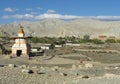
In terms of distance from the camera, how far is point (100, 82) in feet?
60.1

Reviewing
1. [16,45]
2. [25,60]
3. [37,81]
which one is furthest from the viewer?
[16,45]

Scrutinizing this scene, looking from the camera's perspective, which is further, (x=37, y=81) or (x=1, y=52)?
(x=1, y=52)

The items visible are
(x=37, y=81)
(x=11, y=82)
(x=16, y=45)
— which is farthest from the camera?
(x=16, y=45)

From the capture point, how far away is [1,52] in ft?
230

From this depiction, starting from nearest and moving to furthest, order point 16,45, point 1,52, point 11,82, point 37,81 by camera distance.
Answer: point 11,82
point 37,81
point 16,45
point 1,52

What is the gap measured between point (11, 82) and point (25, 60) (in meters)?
36.5

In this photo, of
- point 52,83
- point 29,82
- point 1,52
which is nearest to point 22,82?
point 29,82

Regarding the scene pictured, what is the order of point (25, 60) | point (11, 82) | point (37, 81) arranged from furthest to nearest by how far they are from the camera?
point (25, 60), point (37, 81), point (11, 82)

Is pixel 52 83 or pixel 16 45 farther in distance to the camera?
pixel 16 45

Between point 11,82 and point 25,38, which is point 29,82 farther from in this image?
point 25,38

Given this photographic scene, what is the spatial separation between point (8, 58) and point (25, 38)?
4.52 meters

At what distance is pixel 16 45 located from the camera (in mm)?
58562

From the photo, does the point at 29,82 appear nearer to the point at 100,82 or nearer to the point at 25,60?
the point at 100,82

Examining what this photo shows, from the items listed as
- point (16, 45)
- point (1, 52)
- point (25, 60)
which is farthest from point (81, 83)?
point (1, 52)
